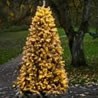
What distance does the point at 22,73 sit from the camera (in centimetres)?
1173

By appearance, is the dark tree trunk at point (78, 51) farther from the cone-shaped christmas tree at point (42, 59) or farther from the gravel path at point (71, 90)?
the cone-shaped christmas tree at point (42, 59)

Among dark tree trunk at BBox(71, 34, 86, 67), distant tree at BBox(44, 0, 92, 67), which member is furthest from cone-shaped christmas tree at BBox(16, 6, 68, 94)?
dark tree trunk at BBox(71, 34, 86, 67)

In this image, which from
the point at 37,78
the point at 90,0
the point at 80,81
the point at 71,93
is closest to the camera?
the point at 37,78

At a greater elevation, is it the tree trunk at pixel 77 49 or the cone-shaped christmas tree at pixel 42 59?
the cone-shaped christmas tree at pixel 42 59

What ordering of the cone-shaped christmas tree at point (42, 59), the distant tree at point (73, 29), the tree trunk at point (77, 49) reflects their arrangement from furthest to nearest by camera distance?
the tree trunk at point (77, 49)
the distant tree at point (73, 29)
the cone-shaped christmas tree at point (42, 59)

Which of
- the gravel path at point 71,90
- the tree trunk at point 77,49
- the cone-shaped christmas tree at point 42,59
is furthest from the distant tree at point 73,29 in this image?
the cone-shaped christmas tree at point 42,59

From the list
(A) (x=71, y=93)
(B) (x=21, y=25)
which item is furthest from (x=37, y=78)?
(B) (x=21, y=25)

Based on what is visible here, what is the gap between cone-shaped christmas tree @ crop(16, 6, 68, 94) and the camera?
11516 millimetres

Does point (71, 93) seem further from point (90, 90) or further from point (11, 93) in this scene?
point (11, 93)

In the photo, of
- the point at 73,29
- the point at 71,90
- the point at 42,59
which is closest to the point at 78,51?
the point at 73,29

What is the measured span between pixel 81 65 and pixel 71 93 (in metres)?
8.37

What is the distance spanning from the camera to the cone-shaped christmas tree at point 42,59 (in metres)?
11.5

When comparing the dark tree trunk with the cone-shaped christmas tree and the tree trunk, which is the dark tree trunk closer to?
the tree trunk

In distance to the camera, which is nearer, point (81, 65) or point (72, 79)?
point (72, 79)
